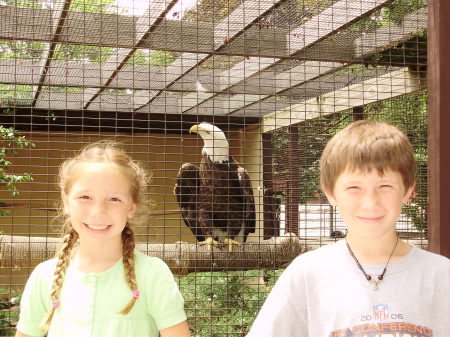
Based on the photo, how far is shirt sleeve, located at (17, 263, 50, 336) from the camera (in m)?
1.10

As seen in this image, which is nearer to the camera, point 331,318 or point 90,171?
point 331,318

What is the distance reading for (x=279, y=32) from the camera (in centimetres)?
279

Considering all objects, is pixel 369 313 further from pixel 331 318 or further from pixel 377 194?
pixel 377 194

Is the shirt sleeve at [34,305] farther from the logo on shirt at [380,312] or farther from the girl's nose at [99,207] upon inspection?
the logo on shirt at [380,312]

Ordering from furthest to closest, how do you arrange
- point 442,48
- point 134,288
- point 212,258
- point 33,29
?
point 212,258
point 33,29
point 442,48
point 134,288

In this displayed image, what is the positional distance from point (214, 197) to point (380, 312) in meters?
3.41

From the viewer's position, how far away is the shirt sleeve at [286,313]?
0.96m

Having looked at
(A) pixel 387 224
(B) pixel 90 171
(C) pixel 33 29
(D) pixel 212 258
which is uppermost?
(C) pixel 33 29

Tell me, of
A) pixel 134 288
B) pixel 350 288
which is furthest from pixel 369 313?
pixel 134 288

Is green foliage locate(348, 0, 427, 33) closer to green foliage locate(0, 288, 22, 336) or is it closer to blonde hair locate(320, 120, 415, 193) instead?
blonde hair locate(320, 120, 415, 193)

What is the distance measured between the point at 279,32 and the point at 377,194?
6.56 ft

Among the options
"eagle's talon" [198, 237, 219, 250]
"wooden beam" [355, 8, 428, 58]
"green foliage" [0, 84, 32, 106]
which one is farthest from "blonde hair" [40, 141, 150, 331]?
"green foliage" [0, 84, 32, 106]

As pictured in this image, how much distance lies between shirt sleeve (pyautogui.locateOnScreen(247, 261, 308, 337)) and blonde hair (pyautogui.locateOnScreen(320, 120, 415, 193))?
224 millimetres

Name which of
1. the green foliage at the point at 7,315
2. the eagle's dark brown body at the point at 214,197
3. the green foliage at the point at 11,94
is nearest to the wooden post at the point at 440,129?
the green foliage at the point at 7,315
